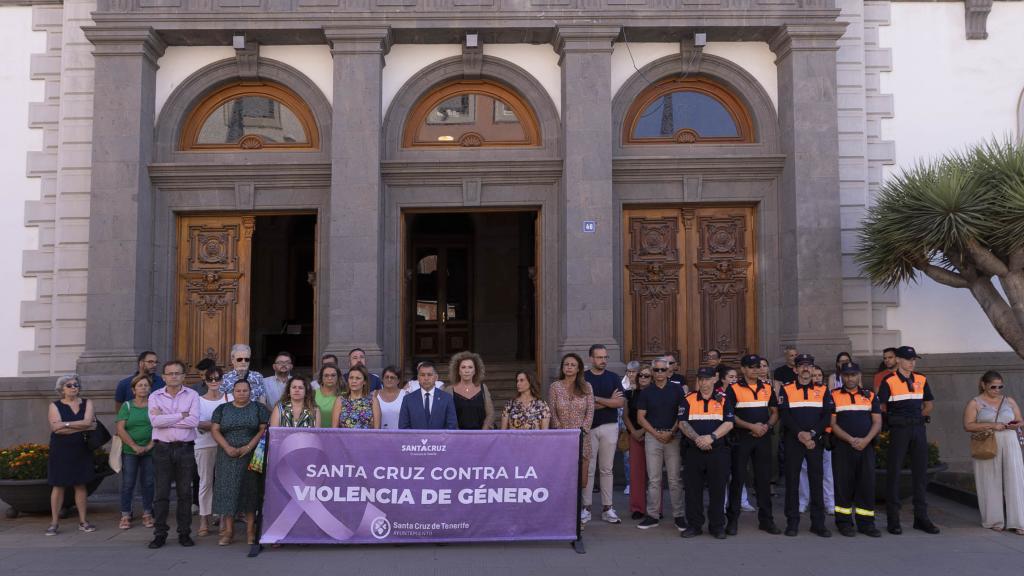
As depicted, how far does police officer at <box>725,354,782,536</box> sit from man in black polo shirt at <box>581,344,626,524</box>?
4.38 feet

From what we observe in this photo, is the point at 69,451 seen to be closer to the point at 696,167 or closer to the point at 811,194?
the point at 696,167

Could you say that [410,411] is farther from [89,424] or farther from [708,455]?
[89,424]

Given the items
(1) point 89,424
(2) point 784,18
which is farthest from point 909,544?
(1) point 89,424

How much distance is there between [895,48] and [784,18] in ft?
6.86

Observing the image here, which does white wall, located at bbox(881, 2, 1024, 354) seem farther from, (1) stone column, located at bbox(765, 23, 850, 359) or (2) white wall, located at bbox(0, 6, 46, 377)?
(2) white wall, located at bbox(0, 6, 46, 377)

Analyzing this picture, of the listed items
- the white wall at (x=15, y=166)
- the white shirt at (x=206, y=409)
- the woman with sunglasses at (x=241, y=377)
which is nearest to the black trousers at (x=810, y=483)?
the woman with sunglasses at (x=241, y=377)

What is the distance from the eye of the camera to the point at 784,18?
42.5 ft

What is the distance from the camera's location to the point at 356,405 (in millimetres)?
9055

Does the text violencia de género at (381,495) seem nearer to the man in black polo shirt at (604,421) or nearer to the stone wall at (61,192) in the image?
the man in black polo shirt at (604,421)

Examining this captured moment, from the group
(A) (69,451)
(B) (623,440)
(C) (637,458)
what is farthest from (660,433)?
(A) (69,451)

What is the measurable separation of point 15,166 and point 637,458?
33.7ft

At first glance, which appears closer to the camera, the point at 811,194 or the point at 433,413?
the point at 433,413

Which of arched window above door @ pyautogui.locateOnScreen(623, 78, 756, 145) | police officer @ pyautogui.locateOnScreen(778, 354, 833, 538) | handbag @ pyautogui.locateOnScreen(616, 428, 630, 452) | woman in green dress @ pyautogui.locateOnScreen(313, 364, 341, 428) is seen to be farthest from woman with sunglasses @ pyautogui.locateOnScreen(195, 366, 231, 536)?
arched window above door @ pyautogui.locateOnScreen(623, 78, 756, 145)

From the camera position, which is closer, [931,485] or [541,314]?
[931,485]
